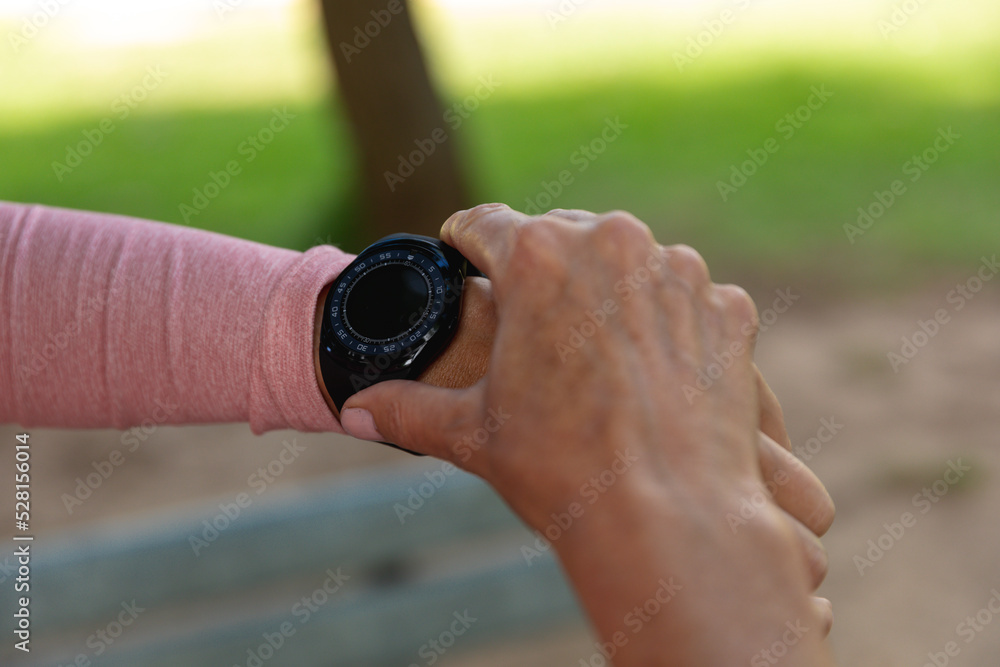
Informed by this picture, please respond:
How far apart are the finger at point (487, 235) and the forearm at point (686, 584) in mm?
428

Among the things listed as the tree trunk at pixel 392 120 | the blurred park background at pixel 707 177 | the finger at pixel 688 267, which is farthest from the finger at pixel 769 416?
the tree trunk at pixel 392 120

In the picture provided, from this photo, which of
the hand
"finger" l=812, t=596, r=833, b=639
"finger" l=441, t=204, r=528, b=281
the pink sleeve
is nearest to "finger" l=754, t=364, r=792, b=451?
the hand

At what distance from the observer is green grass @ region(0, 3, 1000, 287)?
6.22 m

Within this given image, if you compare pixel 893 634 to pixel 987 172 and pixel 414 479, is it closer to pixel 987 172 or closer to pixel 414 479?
pixel 414 479

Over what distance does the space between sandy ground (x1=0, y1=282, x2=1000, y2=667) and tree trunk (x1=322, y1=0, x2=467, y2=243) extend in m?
1.72

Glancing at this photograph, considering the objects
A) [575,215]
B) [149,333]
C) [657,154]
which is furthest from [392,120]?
[575,215]

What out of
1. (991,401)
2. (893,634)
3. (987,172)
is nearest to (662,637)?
(893,634)

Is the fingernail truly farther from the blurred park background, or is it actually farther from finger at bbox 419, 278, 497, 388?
the blurred park background

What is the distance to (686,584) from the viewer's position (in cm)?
93

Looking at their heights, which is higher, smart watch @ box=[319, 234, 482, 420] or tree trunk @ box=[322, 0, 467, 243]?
smart watch @ box=[319, 234, 482, 420]

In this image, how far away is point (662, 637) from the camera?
914mm

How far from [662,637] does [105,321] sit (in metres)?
1.14

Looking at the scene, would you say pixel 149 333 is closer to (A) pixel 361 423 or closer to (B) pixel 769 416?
(A) pixel 361 423

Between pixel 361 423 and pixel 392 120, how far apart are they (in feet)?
13.8
